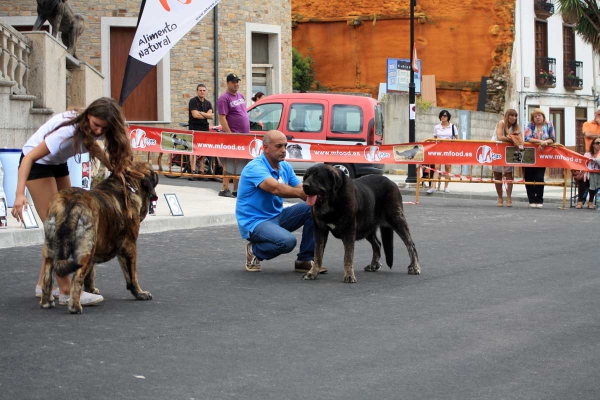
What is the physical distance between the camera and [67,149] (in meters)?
7.80

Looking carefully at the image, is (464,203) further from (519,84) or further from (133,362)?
(519,84)

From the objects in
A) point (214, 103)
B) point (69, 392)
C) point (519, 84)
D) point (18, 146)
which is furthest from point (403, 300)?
point (519, 84)

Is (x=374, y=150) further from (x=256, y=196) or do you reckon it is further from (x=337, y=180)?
(x=337, y=180)

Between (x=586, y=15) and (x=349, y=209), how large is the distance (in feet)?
86.6

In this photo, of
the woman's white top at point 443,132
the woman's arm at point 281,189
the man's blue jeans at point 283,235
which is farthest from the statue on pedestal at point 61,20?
the woman's arm at point 281,189

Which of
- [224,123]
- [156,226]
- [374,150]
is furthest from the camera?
[374,150]

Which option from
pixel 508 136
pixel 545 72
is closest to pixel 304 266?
pixel 508 136

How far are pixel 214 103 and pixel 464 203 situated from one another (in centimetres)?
1063

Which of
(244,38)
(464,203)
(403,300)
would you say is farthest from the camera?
(244,38)

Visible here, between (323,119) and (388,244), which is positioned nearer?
(388,244)

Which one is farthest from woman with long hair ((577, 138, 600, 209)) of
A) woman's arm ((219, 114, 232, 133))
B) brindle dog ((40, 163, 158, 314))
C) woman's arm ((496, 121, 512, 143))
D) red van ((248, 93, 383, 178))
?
brindle dog ((40, 163, 158, 314))

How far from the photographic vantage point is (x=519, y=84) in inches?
1554

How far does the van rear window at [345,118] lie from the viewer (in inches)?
848

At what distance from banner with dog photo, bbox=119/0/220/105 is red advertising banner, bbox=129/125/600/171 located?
119 inches
